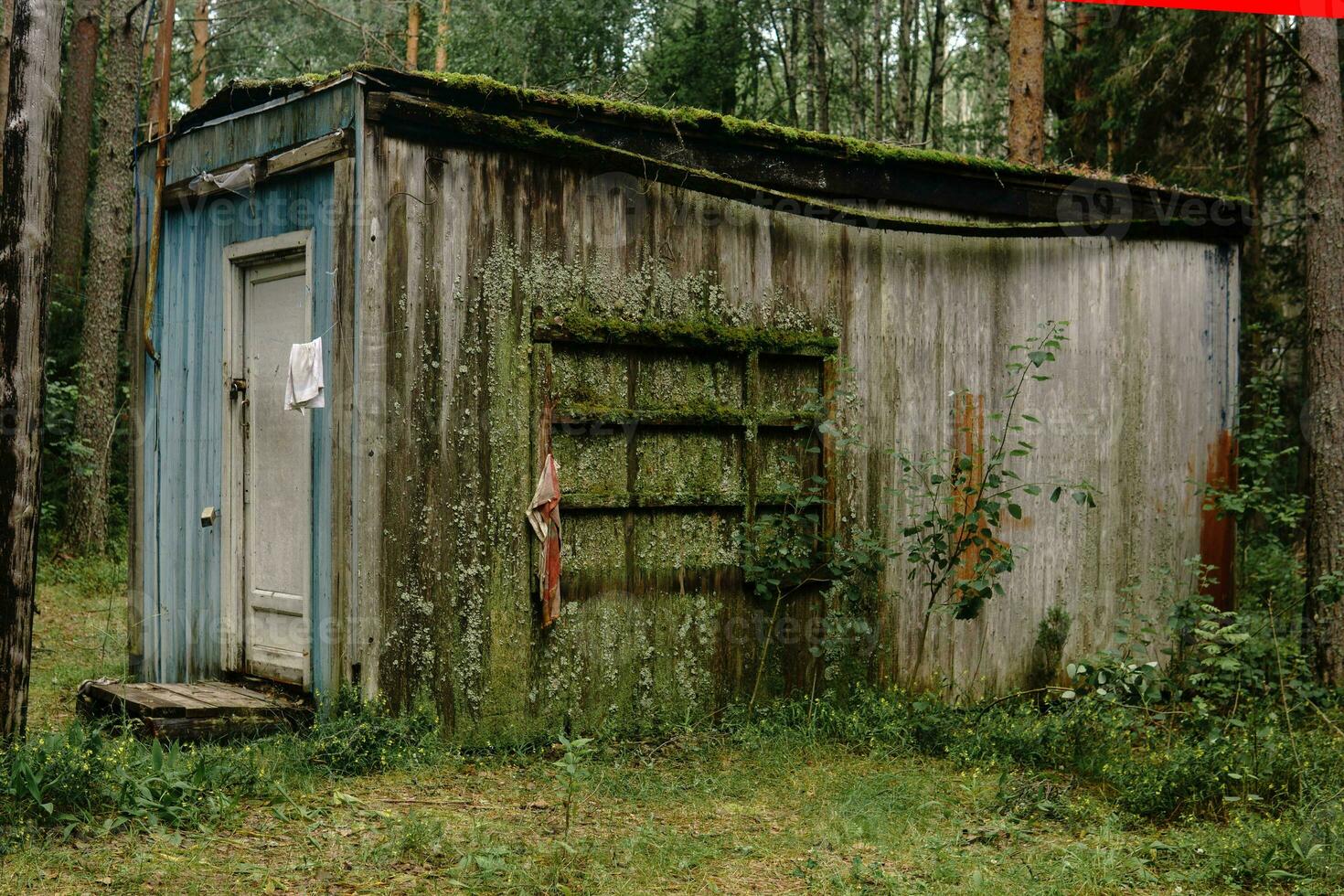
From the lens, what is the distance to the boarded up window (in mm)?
6738

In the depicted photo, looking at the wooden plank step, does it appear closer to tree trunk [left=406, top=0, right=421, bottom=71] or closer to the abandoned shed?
the abandoned shed

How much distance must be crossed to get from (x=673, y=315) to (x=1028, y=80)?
6.44m

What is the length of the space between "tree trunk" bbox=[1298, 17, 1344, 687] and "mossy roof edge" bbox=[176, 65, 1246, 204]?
7.26 feet

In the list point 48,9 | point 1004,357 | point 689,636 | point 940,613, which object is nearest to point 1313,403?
point 1004,357

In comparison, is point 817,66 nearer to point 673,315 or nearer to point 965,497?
point 965,497

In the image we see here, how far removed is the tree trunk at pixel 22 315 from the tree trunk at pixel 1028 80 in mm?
8897

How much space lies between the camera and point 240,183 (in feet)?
22.6

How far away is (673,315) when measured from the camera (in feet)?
23.4

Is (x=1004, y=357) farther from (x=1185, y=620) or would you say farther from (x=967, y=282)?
(x=1185, y=620)

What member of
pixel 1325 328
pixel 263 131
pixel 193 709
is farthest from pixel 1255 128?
pixel 193 709

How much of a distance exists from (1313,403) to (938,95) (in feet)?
51.6

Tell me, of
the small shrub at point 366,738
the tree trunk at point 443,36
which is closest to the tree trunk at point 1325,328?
the small shrub at point 366,738

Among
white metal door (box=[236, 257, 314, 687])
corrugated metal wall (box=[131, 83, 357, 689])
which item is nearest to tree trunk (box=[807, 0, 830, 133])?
corrugated metal wall (box=[131, 83, 357, 689])

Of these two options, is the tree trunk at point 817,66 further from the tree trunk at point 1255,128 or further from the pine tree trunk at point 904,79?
the tree trunk at point 1255,128
